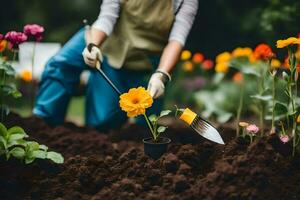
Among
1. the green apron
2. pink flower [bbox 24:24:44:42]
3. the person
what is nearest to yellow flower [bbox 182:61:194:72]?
the person

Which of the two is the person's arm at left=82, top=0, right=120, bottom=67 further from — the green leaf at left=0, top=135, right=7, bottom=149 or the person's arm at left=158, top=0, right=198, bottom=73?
the green leaf at left=0, top=135, right=7, bottom=149

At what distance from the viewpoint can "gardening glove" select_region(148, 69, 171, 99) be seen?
2.70m

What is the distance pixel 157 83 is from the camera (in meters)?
2.72

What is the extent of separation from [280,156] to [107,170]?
26.3 inches

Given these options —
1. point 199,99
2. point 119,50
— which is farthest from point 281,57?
point 119,50

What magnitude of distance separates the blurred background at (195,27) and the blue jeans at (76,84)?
1288mm

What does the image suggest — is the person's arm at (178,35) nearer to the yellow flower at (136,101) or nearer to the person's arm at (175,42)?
the person's arm at (175,42)

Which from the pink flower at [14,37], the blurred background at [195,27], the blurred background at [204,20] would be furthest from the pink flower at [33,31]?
the blurred background at [195,27]

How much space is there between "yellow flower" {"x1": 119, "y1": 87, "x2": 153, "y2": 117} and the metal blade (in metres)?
0.26

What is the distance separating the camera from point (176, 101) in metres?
5.50

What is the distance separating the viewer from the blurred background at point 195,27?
5.35 metres

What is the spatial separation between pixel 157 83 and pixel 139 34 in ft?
1.62

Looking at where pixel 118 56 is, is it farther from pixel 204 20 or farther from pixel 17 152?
pixel 204 20

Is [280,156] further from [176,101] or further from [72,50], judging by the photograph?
[176,101]
